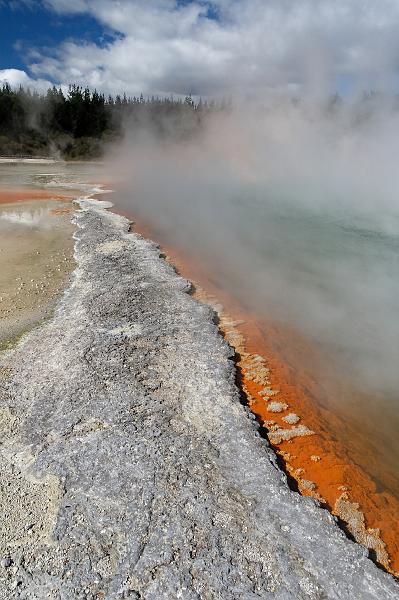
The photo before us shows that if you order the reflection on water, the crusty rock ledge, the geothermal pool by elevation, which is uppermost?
the crusty rock ledge

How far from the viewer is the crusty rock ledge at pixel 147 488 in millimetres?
3297

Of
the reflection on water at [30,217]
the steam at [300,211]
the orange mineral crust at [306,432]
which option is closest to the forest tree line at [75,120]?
the steam at [300,211]

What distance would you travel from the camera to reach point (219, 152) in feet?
150

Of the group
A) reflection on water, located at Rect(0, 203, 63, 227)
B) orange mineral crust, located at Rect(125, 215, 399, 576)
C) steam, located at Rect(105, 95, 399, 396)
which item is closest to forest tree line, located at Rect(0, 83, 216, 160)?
steam, located at Rect(105, 95, 399, 396)

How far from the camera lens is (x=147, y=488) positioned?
4.05 metres

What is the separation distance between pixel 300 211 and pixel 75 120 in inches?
1671

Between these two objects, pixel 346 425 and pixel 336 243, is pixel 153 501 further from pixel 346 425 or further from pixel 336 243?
pixel 336 243

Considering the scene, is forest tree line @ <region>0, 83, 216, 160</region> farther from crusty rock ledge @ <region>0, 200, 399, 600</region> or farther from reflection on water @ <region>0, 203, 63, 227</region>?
crusty rock ledge @ <region>0, 200, 399, 600</region>

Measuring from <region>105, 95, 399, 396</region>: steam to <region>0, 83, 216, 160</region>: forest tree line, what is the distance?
6153 mm

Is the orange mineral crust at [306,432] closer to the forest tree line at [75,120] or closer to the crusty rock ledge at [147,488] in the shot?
the crusty rock ledge at [147,488]

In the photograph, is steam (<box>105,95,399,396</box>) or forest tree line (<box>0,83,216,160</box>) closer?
steam (<box>105,95,399,396</box>)

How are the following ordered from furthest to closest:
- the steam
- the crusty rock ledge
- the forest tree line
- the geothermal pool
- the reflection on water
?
the forest tree line → the reflection on water → the steam → the geothermal pool → the crusty rock ledge

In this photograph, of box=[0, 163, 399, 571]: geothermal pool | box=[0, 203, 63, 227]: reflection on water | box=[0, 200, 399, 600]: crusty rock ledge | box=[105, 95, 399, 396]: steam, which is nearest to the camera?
box=[0, 200, 399, 600]: crusty rock ledge

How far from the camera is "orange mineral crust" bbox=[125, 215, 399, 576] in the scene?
4.14m
